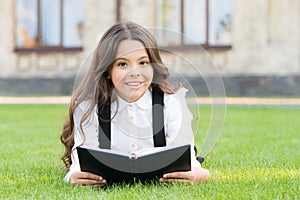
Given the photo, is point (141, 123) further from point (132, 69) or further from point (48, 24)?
point (48, 24)

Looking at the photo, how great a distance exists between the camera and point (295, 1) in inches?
642

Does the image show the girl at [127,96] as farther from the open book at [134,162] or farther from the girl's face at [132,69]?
the open book at [134,162]

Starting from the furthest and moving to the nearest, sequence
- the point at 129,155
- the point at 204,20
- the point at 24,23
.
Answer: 1. the point at 24,23
2. the point at 204,20
3. the point at 129,155

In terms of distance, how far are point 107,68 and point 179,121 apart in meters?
0.50

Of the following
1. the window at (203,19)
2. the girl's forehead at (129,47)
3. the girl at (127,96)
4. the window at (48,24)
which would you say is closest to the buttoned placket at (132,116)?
the girl at (127,96)

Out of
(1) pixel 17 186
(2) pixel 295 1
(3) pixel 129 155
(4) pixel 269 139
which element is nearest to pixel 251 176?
(3) pixel 129 155

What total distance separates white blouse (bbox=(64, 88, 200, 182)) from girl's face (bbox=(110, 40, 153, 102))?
0.28 feet

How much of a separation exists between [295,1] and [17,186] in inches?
544

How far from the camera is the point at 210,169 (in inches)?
162

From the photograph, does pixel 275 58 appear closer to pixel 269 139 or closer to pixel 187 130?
pixel 269 139

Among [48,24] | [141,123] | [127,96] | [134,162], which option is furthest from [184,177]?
[48,24]

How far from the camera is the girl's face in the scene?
11.7ft

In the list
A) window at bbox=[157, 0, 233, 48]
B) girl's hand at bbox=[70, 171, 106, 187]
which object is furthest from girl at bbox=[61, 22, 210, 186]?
window at bbox=[157, 0, 233, 48]

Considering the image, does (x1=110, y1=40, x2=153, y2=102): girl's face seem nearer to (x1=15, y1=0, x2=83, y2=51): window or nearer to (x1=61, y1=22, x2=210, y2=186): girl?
(x1=61, y1=22, x2=210, y2=186): girl
